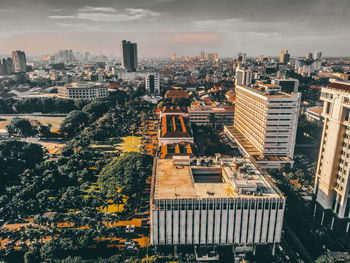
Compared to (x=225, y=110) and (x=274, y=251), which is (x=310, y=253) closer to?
(x=274, y=251)

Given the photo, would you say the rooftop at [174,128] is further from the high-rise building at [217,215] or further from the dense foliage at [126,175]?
the high-rise building at [217,215]

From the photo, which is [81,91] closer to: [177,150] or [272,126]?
[177,150]

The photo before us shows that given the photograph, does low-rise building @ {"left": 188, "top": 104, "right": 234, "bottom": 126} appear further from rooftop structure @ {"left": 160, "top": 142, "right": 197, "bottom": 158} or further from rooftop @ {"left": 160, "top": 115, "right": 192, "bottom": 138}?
rooftop structure @ {"left": 160, "top": 142, "right": 197, "bottom": 158}

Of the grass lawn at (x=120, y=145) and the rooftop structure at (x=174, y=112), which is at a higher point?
the rooftop structure at (x=174, y=112)

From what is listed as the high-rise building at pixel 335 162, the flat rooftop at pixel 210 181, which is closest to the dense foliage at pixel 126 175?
the flat rooftop at pixel 210 181

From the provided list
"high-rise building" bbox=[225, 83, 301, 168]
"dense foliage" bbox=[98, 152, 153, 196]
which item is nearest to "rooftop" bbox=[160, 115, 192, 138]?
"dense foliage" bbox=[98, 152, 153, 196]

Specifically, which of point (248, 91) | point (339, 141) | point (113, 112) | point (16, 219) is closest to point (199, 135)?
point (248, 91)

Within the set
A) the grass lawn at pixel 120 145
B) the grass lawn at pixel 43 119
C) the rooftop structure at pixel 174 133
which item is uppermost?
the rooftop structure at pixel 174 133

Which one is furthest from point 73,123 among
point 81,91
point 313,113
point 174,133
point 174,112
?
point 313,113
